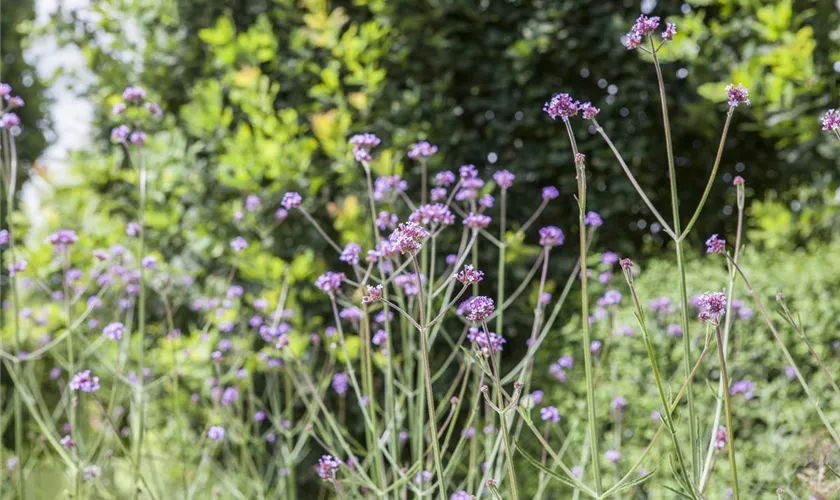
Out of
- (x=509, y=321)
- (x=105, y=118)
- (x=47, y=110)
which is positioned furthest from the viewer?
(x=47, y=110)

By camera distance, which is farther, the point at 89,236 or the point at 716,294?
the point at 89,236

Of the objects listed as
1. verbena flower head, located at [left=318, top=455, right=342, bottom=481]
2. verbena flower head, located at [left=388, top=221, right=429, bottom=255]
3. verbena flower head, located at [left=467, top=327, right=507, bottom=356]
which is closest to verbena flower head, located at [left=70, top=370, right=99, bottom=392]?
verbena flower head, located at [left=318, top=455, right=342, bottom=481]

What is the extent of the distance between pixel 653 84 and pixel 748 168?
967mm

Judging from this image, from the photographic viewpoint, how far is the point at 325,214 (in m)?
4.30

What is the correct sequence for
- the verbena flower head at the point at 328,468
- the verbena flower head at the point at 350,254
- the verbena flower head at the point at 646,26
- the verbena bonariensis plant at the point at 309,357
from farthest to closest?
the verbena bonariensis plant at the point at 309,357, the verbena flower head at the point at 350,254, the verbena flower head at the point at 328,468, the verbena flower head at the point at 646,26

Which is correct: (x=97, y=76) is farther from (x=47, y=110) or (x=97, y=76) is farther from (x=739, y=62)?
(x=47, y=110)

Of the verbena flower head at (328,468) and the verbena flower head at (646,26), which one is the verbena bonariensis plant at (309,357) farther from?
the verbena flower head at (646,26)

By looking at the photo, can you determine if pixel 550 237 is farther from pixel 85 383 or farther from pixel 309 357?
pixel 309 357

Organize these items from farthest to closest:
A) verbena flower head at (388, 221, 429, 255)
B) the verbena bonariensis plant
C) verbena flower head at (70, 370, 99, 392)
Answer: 1. the verbena bonariensis plant
2. verbena flower head at (70, 370, 99, 392)
3. verbena flower head at (388, 221, 429, 255)

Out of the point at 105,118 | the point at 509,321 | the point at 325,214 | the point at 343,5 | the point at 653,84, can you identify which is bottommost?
the point at 509,321

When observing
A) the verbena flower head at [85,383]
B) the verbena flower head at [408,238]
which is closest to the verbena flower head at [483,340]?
the verbena flower head at [408,238]

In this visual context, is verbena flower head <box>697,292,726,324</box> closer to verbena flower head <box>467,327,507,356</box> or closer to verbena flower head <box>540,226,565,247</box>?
verbena flower head <box>467,327,507,356</box>

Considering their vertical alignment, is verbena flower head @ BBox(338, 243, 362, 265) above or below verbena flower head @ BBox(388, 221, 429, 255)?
below

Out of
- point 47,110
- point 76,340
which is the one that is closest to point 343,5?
point 76,340
